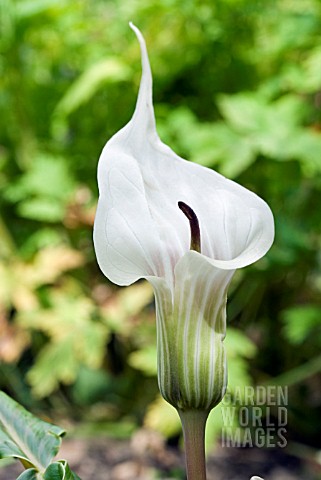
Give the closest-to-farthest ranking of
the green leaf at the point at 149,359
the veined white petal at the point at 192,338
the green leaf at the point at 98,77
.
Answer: the veined white petal at the point at 192,338, the green leaf at the point at 149,359, the green leaf at the point at 98,77

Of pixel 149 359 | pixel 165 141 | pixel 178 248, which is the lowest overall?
pixel 149 359

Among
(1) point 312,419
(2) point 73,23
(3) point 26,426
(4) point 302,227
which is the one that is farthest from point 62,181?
(3) point 26,426

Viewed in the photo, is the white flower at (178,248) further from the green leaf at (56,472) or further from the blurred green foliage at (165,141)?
the blurred green foliage at (165,141)

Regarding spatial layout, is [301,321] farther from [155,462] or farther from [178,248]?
[178,248]

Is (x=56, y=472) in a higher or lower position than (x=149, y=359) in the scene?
higher

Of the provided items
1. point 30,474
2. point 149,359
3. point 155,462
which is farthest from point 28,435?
point 155,462

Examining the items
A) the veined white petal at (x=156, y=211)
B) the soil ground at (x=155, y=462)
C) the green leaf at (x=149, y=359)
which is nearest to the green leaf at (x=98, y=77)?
the green leaf at (x=149, y=359)

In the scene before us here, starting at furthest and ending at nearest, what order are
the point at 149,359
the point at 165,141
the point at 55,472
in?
the point at 165,141 → the point at 149,359 → the point at 55,472
